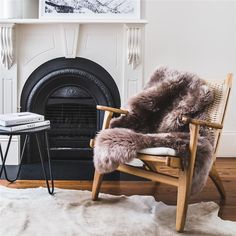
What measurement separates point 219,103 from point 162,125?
Answer: 0.42 meters

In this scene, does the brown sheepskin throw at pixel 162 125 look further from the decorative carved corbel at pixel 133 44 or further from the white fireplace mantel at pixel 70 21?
the white fireplace mantel at pixel 70 21

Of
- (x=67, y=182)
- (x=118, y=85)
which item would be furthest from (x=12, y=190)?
(x=118, y=85)

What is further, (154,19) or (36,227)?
(154,19)

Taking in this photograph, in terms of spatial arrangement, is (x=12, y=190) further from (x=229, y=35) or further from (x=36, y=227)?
(x=229, y=35)

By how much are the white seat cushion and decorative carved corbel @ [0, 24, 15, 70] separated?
1693mm

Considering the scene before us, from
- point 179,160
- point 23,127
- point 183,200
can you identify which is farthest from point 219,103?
point 23,127

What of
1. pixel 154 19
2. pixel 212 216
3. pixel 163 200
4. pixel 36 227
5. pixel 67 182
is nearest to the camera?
pixel 36 227

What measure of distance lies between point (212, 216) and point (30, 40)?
2132mm

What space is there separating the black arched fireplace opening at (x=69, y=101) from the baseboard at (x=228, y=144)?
1203mm

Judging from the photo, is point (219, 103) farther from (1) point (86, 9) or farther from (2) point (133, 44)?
(1) point (86, 9)

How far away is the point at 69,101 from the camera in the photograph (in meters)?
3.67

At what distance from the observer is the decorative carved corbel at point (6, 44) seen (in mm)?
3395

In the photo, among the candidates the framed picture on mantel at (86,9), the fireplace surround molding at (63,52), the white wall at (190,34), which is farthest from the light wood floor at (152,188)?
the framed picture on mantel at (86,9)

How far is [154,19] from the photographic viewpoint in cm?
388
